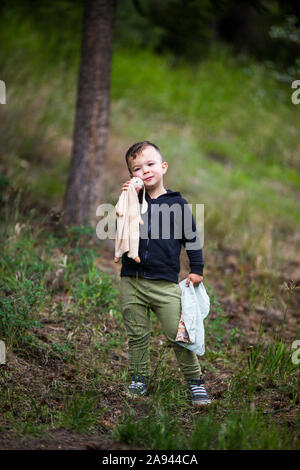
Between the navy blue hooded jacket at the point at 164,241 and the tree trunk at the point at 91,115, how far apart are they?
210cm

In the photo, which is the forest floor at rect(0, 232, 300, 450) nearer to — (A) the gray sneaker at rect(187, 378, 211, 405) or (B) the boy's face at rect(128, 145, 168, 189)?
(A) the gray sneaker at rect(187, 378, 211, 405)

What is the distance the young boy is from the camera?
130 inches

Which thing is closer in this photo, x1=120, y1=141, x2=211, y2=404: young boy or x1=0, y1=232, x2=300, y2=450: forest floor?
x1=0, y1=232, x2=300, y2=450: forest floor

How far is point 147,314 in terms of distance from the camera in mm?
3385

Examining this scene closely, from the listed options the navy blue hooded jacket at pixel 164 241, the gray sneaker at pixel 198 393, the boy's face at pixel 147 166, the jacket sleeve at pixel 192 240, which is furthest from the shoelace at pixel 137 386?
the boy's face at pixel 147 166

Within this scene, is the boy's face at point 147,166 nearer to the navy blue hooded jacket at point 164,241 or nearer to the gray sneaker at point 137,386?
the navy blue hooded jacket at point 164,241

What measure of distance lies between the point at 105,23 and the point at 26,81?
3.26 m

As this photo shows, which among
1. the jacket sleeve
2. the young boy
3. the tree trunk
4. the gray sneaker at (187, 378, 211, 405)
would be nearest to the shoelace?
the young boy

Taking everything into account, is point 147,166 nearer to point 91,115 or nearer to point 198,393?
point 198,393

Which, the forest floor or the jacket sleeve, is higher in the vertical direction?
the jacket sleeve

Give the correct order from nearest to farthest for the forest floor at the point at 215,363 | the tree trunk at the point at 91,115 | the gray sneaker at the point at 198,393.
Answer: the forest floor at the point at 215,363, the gray sneaker at the point at 198,393, the tree trunk at the point at 91,115

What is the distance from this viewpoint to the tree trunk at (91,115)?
5.22 metres

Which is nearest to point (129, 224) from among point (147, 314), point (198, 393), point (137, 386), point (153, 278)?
point (153, 278)
